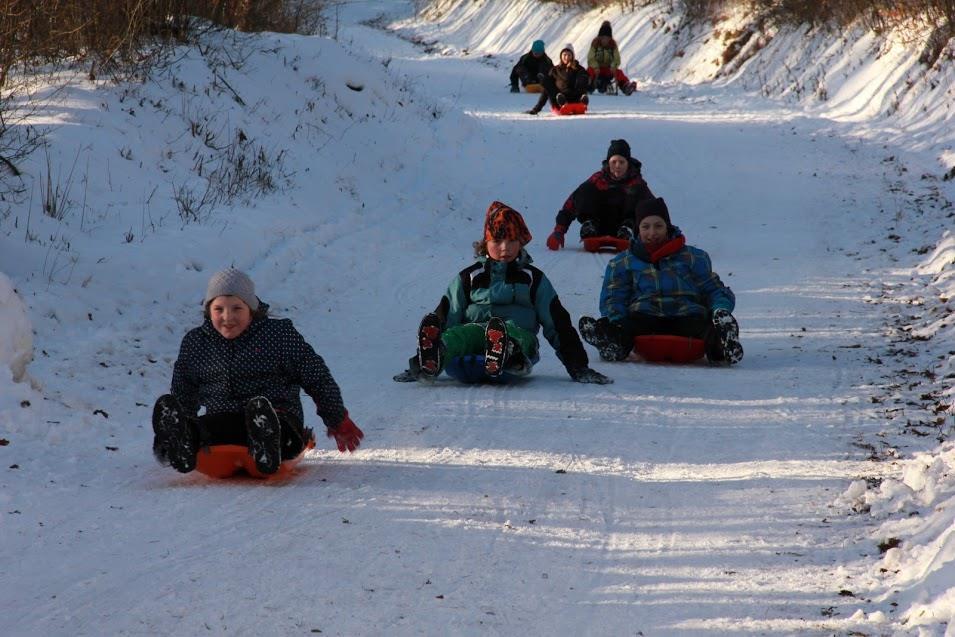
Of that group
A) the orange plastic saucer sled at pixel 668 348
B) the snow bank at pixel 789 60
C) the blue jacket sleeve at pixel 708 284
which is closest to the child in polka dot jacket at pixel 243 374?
the orange plastic saucer sled at pixel 668 348

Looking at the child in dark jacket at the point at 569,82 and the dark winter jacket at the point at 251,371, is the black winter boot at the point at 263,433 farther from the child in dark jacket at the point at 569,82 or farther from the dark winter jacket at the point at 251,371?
the child in dark jacket at the point at 569,82

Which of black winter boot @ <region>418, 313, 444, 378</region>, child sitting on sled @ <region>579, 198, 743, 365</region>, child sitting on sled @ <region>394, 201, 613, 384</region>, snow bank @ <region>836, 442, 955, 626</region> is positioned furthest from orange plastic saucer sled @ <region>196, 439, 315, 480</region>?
child sitting on sled @ <region>579, 198, 743, 365</region>

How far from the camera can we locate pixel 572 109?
2089 centimetres

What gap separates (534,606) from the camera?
13.4 ft

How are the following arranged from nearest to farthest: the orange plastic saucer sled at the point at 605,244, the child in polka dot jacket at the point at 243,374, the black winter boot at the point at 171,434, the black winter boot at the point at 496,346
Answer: the black winter boot at the point at 171,434, the child in polka dot jacket at the point at 243,374, the black winter boot at the point at 496,346, the orange plastic saucer sled at the point at 605,244

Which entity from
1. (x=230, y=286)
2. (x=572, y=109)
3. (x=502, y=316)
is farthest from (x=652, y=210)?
(x=572, y=109)

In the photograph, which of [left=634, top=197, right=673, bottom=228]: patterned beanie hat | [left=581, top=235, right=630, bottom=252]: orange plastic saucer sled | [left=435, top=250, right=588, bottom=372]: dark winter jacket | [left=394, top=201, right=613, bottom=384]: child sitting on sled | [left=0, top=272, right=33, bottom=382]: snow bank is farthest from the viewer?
[left=581, top=235, right=630, bottom=252]: orange plastic saucer sled

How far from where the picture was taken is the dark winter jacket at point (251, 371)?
18.4 ft

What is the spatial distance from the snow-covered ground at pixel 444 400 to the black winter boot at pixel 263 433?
0.48ft

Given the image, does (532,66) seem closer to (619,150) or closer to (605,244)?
(619,150)

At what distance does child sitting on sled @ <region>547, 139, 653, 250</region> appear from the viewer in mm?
12312

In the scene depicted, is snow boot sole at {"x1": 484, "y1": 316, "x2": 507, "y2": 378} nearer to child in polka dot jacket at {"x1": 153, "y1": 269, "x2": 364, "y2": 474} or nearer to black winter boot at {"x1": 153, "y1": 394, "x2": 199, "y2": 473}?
child in polka dot jacket at {"x1": 153, "y1": 269, "x2": 364, "y2": 474}

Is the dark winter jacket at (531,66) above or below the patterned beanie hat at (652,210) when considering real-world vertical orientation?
above

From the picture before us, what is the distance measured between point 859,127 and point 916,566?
47.7ft
